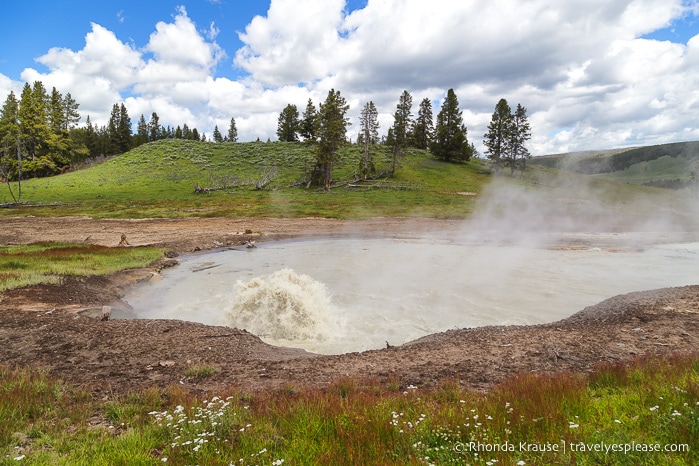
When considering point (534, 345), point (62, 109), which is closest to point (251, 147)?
point (62, 109)

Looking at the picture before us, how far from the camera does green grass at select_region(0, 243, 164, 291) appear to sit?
14070mm

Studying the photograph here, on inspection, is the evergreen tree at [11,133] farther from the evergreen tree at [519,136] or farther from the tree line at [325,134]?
the evergreen tree at [519,136]

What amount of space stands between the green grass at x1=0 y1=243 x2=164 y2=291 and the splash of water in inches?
301

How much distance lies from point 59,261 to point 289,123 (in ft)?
277

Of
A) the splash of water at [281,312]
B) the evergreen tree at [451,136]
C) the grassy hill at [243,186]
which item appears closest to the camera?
the splash of water at [281,312]

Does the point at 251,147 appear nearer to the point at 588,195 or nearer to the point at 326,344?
the point at 588,195

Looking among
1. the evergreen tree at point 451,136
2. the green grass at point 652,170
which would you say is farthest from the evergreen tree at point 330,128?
the green grass at point 652,170

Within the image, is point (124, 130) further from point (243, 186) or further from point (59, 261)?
point (59, 261)

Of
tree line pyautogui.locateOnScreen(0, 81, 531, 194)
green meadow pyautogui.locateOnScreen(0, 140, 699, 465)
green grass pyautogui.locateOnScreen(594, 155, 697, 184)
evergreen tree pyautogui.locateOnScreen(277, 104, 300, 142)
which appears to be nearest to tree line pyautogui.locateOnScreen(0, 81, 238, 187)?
tree line pyautogui.locateOnScreen(0, 81, 531, 194)

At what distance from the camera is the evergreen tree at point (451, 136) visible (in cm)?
7250

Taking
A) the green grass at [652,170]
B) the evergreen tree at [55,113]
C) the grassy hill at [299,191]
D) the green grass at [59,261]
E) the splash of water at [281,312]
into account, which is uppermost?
the evergreen tree at [55,113]

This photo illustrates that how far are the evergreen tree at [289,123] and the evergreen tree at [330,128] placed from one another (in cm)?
4218

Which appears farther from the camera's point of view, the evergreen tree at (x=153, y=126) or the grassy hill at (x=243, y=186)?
the evergreen tree at (x=153, y=126)

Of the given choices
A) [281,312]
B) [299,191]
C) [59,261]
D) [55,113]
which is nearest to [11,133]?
[55,113]
